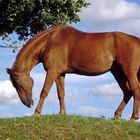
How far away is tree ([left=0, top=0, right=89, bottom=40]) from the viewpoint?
22.3 m

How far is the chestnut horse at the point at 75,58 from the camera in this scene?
1405 cm

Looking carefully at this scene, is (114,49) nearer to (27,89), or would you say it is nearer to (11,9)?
(27,89)

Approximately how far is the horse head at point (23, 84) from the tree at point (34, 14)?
8.24m

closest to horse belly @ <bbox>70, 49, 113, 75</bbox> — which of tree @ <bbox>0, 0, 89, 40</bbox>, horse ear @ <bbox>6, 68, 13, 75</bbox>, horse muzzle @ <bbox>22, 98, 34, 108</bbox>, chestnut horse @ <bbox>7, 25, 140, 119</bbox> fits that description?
chestnut horse @ <bbox>7, 25, 140, 119</bbox>

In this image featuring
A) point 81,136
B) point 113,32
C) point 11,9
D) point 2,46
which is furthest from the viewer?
point 2,46

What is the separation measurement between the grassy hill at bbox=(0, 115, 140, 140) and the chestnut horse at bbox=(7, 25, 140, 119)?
110 centimetres

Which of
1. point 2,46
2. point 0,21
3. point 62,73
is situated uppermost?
point 62,73

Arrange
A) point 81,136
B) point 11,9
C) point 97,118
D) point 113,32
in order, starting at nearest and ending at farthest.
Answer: point 81,136
point 97,118
point 113,32
point 11,9

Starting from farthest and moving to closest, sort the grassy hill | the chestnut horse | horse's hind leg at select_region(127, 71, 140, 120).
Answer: horse's hind leg at select_region(127, 71, 140, 120)
the chestnut horse
the grassy hill

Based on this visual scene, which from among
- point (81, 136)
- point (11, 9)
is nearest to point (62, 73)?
point (81, 136)

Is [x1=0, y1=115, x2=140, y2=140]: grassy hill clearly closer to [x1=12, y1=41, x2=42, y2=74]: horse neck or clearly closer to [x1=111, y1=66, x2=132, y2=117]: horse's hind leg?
[x1=111, y1=66, x2=132, y2=117]: horse's hind leg

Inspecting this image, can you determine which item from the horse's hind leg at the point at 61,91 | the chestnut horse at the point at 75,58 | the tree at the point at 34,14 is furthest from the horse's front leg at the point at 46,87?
the tree at the point at 34,14

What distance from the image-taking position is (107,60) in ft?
46.4

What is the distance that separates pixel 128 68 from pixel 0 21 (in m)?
9.68
